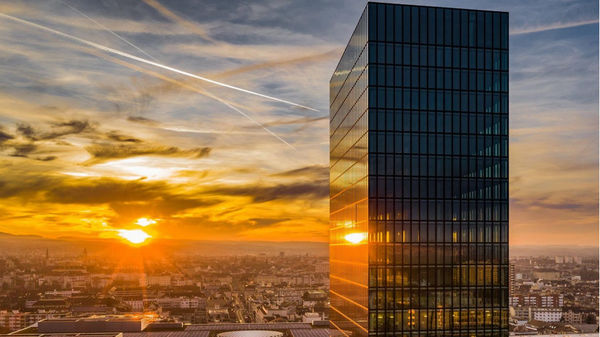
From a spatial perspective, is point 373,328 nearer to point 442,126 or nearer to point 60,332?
point 442,126

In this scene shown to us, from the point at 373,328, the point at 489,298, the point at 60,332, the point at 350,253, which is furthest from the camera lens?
the point at 60,332

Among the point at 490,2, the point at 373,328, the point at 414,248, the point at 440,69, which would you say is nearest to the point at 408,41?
the point at 440,69

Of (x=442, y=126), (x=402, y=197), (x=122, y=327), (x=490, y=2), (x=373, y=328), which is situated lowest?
(x=122, y=327)

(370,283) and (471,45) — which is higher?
(471,45)

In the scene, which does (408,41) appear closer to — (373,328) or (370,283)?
(370,283)

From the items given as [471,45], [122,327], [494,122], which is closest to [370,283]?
[494,122]

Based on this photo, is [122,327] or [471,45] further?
[122,327]

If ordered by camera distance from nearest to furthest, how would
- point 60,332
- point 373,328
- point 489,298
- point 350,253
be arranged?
point 373,328, point 489,298, point 350,253, point 60,332
